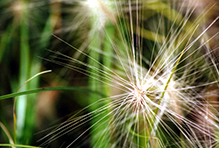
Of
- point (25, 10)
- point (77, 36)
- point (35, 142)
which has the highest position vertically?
point (25, 10)

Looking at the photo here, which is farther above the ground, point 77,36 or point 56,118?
point 77,36

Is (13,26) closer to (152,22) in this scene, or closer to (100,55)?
(100,55)

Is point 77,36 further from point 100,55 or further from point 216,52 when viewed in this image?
point 216,52

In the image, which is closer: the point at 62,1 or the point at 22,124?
the point at 22,124

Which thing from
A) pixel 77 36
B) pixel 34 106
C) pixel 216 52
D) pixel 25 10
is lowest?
pixel 34 106

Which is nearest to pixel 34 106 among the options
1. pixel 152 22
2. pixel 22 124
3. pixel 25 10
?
pixel 22 124

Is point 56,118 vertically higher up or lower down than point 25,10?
lower down

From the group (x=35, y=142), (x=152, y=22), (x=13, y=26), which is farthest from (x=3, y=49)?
(x=152, y=22)

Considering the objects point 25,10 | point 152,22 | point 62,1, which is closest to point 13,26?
point 25,10
